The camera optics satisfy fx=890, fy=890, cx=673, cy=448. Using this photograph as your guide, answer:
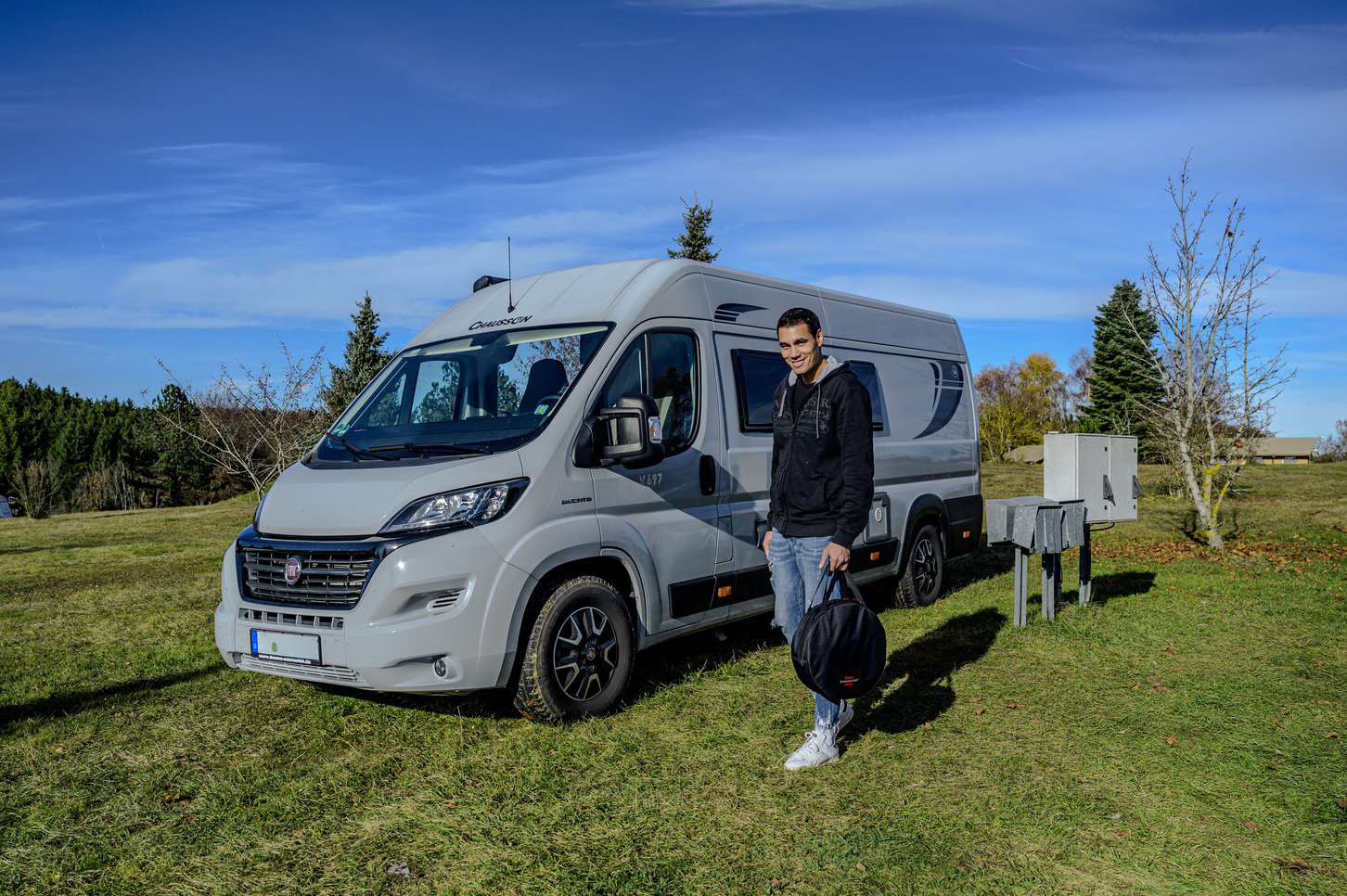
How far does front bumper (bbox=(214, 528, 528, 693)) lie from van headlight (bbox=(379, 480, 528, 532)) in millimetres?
70

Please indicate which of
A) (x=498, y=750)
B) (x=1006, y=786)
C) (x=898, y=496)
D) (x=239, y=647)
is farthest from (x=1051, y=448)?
(x=239, y=647)

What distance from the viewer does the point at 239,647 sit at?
468 cm

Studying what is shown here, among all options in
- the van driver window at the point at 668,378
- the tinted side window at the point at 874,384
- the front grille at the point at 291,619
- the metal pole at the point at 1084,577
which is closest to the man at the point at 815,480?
the van driver window at the point at 668,378

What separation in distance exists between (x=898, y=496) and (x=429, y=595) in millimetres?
4502

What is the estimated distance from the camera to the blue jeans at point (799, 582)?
164 inches

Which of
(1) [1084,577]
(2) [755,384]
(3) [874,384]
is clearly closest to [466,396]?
(2) [755,384]

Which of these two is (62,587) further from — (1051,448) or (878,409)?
(1051,448)

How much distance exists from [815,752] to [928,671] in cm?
202

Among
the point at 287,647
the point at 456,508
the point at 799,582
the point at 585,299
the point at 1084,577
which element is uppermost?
the point at 585,299

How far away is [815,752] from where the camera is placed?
4.29 meters

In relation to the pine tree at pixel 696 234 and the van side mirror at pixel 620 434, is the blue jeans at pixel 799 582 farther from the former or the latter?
the pine tree at pixel 696 234

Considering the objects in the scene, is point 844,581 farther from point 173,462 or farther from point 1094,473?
point 173,462

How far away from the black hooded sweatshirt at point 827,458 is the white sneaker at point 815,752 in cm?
100

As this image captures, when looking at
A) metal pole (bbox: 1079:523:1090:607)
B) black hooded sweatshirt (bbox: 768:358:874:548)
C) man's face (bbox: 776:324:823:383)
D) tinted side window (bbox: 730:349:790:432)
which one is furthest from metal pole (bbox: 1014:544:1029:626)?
man's face (bbox: 776:324:823:383)
